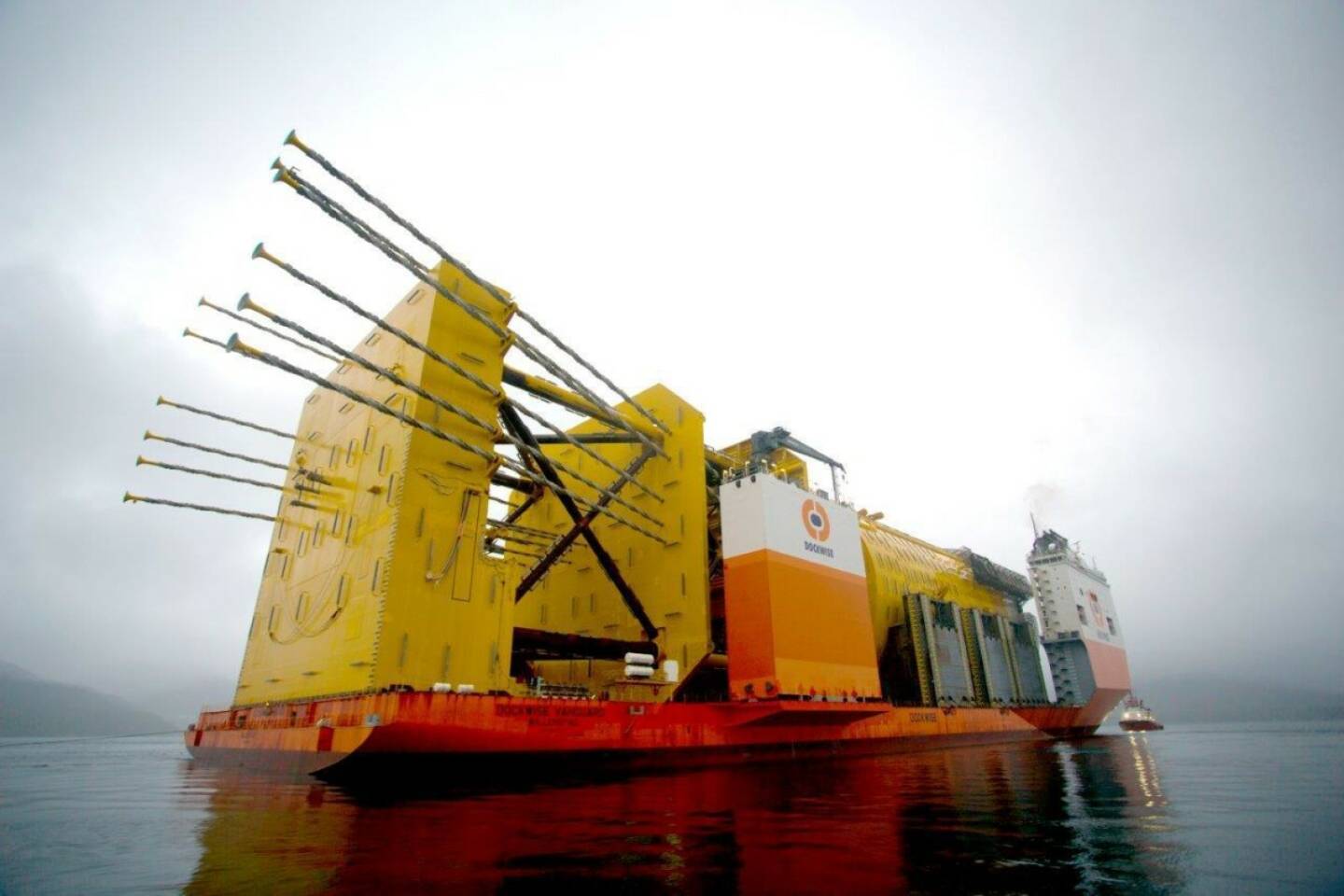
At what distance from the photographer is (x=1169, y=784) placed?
9.39 meters

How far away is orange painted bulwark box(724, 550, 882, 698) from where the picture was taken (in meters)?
17.2

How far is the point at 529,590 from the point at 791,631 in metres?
8.21

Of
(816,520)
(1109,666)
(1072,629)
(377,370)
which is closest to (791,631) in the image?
(816,520)

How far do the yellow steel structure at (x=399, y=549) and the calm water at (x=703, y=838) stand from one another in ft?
10.8

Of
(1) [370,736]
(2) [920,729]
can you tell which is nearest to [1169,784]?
(1) [370,736]

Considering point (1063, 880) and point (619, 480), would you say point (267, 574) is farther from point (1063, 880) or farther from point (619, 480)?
point (1063, 880)

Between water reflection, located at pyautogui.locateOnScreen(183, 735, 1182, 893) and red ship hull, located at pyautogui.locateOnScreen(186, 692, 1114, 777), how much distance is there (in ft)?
3.74

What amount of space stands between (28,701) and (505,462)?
870ft

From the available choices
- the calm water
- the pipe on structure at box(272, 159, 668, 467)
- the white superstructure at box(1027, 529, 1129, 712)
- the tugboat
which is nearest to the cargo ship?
the pipe on structure at box(272, 159, 668, 467)

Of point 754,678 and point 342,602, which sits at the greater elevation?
point 342,602

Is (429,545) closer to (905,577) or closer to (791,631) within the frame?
(791,631)

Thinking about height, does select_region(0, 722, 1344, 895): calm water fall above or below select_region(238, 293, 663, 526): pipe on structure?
below

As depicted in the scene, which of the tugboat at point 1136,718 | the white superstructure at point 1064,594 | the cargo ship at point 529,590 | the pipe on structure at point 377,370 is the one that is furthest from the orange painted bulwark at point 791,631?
the tugboat at point 1136,718

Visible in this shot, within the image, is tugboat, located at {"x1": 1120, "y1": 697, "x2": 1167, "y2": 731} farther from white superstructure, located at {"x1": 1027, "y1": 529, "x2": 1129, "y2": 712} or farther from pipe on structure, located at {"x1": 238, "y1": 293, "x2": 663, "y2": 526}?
pipe on structure, located at {"x1": 238, "y1": 293, "x2": 663, "y2": 526}
